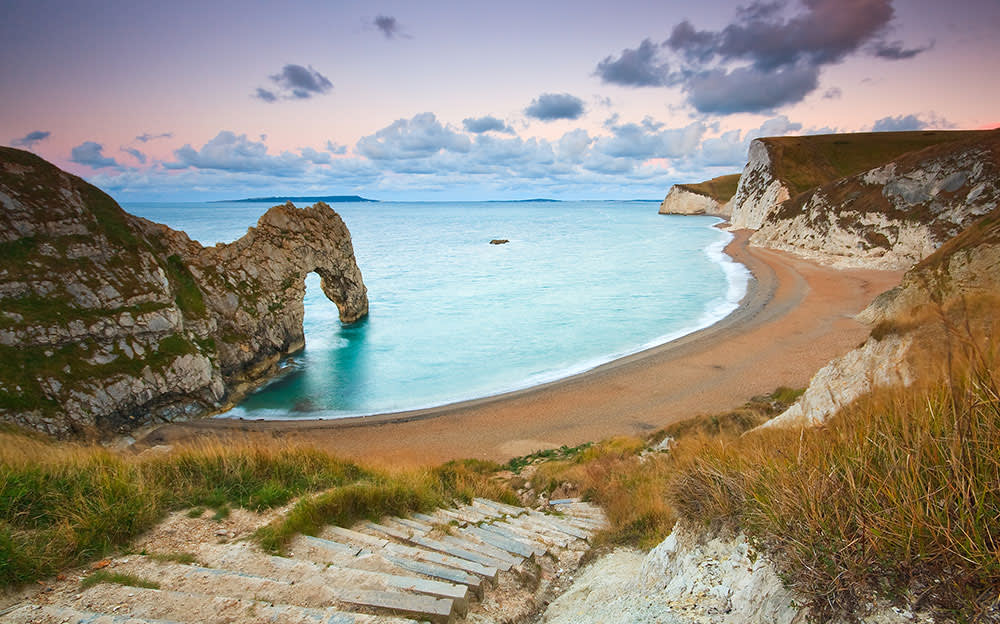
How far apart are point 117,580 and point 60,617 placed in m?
0.68

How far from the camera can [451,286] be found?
163 feet

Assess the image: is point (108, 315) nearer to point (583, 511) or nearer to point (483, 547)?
point (583, 511)

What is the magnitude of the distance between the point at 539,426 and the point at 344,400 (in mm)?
9844

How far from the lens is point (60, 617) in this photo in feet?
10.7

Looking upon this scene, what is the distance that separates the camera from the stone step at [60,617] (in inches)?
126

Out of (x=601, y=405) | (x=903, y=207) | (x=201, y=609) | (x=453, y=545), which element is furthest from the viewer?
(x=903, y=207)

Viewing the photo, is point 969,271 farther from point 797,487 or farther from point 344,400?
point 344,400

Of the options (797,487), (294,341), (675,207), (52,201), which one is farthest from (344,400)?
(675,207)

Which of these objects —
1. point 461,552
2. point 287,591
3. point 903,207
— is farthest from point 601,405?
point 903,207

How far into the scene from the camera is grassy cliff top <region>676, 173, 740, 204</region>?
145750 mm

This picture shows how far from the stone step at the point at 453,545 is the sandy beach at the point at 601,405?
6.58m

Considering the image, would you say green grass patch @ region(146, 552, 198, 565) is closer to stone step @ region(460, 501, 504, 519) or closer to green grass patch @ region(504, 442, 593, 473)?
stone step @ region(460, 501, 504, 519)

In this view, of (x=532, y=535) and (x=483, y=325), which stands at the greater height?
(x=532, y=535)

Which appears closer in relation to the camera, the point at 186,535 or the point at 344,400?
the point at 186,535
